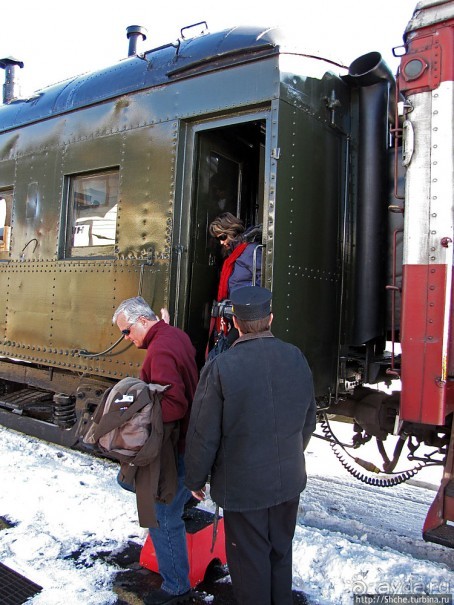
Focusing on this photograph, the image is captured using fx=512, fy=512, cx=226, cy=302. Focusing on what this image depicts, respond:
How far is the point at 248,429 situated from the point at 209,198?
2.31m

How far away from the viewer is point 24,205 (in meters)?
5.03

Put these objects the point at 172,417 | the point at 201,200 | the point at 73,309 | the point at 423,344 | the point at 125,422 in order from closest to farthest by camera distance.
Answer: the point at 125,422 < the point at 172,417 < the point at 423,344 < the point at 201,200 < the point at 73,309

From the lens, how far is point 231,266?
358cm

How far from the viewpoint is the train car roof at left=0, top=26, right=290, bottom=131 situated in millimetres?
3582

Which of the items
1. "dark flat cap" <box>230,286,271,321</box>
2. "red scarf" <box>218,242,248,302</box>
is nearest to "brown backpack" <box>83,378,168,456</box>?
"dark flat cap" <box>230,286,271,321</box>

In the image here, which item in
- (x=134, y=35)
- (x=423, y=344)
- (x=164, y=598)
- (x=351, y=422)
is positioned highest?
(x=134, y=35)

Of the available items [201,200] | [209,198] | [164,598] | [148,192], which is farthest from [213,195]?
[164,598]

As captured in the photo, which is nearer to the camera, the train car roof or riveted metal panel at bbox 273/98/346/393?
riveted metal panel at bbox 273/98/346/393

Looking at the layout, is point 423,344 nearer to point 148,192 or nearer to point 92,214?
point 148,192

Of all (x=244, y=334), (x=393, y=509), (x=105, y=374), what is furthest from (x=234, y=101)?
(x=393, y=509)

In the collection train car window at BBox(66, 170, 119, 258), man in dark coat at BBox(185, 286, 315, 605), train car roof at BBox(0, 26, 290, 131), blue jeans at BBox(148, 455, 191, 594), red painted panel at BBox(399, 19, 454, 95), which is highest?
train car roof at BBox(0, 26, 290, 131)

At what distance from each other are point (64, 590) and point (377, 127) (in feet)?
12.0

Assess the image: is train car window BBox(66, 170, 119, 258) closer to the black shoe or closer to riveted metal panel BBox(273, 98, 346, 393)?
riveted metal panel BBox(273, 98, 346, 393)

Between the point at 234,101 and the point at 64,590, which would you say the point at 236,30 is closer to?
the point at 234,101
